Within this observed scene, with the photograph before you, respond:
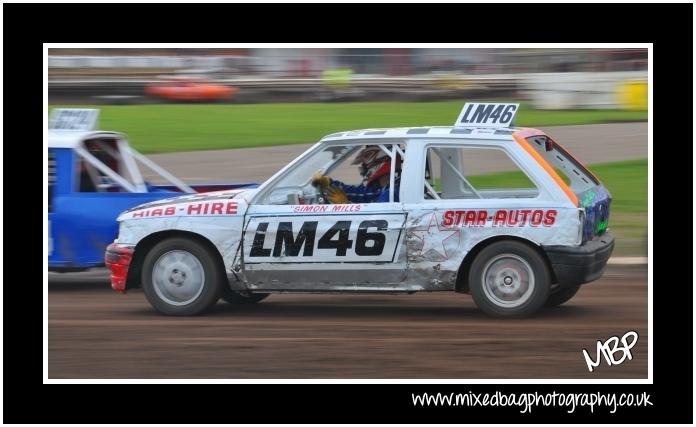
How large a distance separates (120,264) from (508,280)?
323 centimetres

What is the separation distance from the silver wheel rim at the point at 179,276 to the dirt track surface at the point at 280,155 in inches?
338

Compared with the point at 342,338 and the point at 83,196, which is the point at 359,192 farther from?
the point at 83,196

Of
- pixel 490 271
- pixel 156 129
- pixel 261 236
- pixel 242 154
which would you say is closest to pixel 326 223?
pixel 261 236

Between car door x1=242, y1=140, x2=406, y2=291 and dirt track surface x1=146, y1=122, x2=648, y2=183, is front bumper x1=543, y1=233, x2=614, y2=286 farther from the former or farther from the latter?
dirt track surface x1=146, y1=122, x2=648, y2=183

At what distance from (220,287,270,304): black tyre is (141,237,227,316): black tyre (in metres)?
0.49

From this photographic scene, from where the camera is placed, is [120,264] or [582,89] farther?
[582,89]

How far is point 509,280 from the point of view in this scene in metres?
8.68

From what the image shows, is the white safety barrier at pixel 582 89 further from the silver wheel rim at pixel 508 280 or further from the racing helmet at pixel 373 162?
the silver wheel rim at pixel 508 280

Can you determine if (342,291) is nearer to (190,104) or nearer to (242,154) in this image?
(242,154)

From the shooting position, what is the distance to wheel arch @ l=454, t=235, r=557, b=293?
861 cm

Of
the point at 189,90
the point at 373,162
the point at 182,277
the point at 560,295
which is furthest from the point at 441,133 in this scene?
the point at 189,90

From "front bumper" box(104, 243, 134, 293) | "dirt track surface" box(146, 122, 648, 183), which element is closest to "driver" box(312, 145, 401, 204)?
"front bumper" box(104, 243, 134, 293)

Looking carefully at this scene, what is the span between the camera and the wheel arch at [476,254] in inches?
339

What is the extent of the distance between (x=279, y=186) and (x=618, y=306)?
10.4 ft
